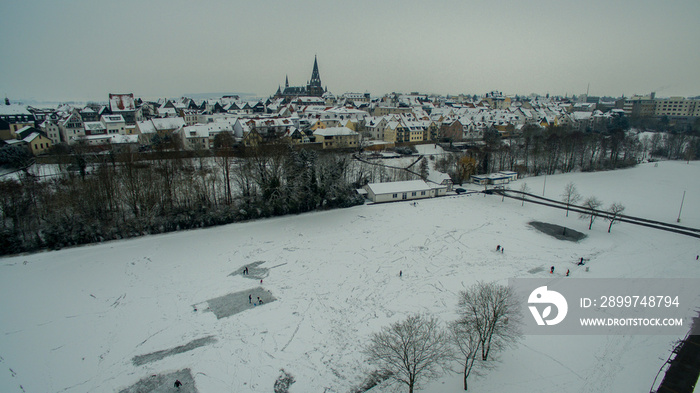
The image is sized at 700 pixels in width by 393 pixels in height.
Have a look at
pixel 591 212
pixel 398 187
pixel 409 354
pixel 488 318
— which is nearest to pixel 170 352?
pixel 409 354

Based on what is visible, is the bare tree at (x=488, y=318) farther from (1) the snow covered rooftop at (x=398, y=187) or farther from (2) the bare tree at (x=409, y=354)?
(1) the snow covered rooftop at (x=398, y=187)

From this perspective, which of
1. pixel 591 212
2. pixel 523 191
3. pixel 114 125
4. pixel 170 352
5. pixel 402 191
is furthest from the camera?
pixel 114 125

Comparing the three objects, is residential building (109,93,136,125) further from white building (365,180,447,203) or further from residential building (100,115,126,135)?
white building (365,180,447,203)

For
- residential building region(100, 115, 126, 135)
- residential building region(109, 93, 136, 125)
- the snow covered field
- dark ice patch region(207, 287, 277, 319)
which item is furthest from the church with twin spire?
dark ice patch region(207, 287, 277, 319)

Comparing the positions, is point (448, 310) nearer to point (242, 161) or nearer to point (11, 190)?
point (242, 161)

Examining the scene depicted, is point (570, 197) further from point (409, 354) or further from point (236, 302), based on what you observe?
point (236, 302)

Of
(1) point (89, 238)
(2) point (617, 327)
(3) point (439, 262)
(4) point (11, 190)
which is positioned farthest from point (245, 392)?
(4) point (11, 190)
